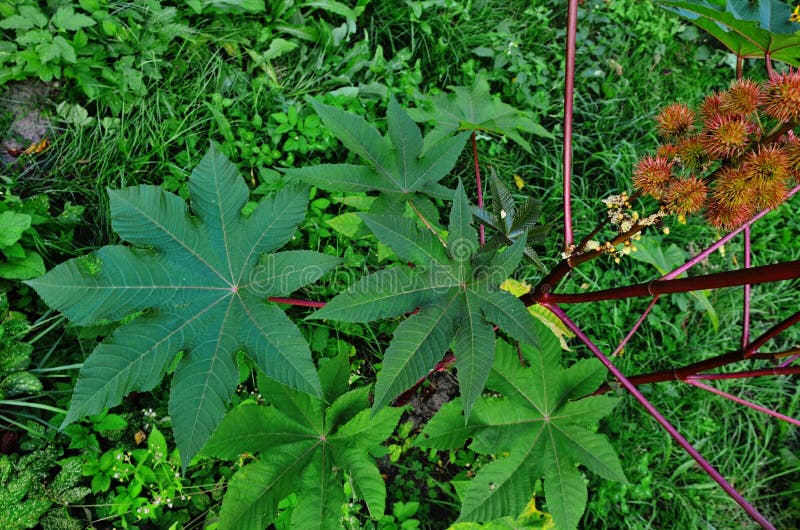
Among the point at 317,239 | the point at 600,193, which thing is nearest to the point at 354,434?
the point at 317,239

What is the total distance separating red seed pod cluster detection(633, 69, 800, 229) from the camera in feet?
3.84

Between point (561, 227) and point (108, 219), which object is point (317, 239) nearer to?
point (108, 219)

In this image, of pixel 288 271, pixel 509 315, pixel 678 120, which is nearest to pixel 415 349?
pixel 509 315

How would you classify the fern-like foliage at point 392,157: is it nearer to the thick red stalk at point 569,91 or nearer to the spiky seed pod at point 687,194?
the thick red stalk at point 569,91

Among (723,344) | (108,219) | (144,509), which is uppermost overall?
(108,219)

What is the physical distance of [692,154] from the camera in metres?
1.29

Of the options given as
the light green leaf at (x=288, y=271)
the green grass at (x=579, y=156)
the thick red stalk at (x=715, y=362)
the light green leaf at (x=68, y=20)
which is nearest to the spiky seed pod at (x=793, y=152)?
the thick red stalk at (x=715, y=362)

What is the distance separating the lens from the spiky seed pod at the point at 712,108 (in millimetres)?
1264

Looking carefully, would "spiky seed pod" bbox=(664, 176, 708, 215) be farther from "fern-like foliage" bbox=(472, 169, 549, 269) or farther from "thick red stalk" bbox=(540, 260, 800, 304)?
"fern-like foliage" bbox=(472, 169, 549, 269)

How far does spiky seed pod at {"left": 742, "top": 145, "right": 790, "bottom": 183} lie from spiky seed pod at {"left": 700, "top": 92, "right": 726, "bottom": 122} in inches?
5.5

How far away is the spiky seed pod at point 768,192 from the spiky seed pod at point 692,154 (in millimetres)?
145

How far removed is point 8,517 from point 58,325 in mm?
831

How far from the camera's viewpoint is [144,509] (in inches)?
79.5

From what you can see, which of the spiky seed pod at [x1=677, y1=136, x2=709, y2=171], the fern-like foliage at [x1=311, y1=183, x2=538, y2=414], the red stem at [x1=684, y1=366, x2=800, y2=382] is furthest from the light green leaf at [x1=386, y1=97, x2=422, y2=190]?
the red stem at [x1=684, y1=366, x2=800, y2=382]
